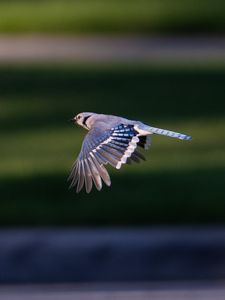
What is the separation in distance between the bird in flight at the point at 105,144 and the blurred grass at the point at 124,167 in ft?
13.9

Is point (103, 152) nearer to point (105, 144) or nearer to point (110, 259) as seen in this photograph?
point (105, 144)

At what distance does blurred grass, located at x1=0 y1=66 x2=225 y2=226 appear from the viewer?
7797 mm

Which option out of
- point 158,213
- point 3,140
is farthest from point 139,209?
point 3,140

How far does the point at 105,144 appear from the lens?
3318mm

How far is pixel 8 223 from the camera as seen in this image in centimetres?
765
